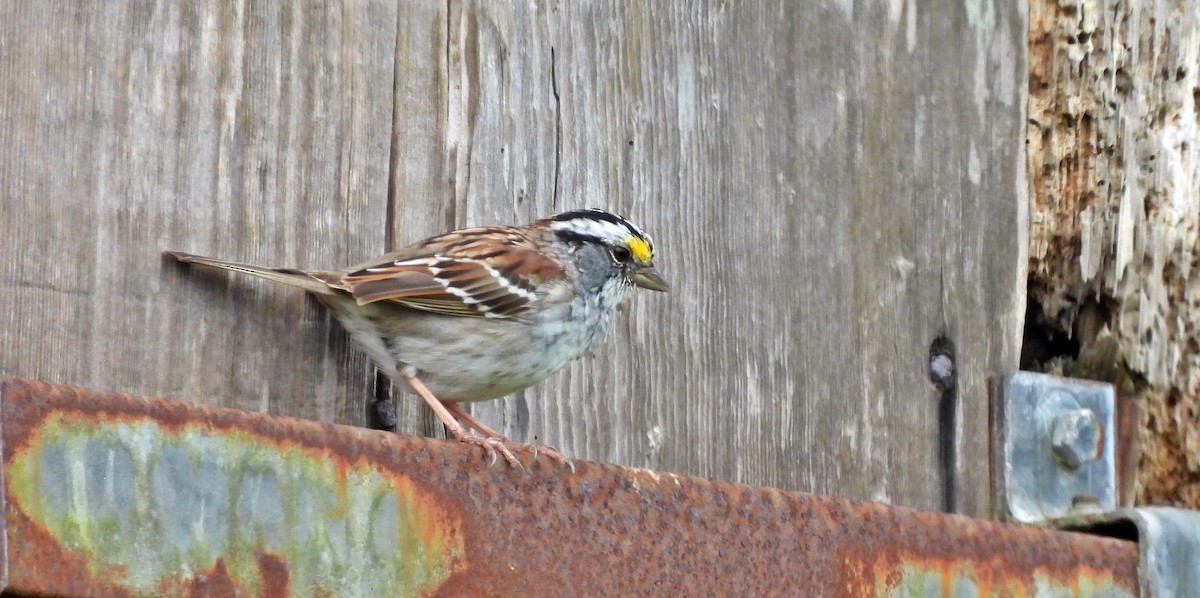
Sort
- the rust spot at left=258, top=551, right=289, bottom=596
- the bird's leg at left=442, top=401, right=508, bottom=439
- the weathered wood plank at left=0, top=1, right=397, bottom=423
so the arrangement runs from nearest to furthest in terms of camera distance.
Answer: the rust spot at left=258, top=551, right=289, bottom=596, the weathered wood plank at left=0, top=1, right=397, bottom=423, the bird's leg at left=442, top=401, right=508, bottom=439

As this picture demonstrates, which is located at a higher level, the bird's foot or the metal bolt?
the bird's foot

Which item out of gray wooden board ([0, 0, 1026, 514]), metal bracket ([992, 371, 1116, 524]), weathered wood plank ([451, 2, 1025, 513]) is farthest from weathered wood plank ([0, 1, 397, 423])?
metal bracket ([992, 371, 1116, 524])

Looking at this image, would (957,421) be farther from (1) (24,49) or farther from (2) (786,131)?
(1) (24,49)

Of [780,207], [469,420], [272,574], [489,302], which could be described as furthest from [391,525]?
[780,207]

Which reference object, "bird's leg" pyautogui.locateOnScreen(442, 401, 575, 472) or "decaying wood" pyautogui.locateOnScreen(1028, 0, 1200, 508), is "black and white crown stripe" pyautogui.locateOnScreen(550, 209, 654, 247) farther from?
"decaying wood" pyautogui.locateOnScreen(1028, 0, 1200, 508)

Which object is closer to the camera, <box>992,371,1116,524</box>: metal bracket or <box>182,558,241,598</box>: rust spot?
<box>182,558,241,598</box>: rust spot

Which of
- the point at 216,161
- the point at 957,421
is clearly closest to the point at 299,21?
the point at 216,161

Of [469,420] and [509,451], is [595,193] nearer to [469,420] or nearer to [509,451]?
[469,420]
